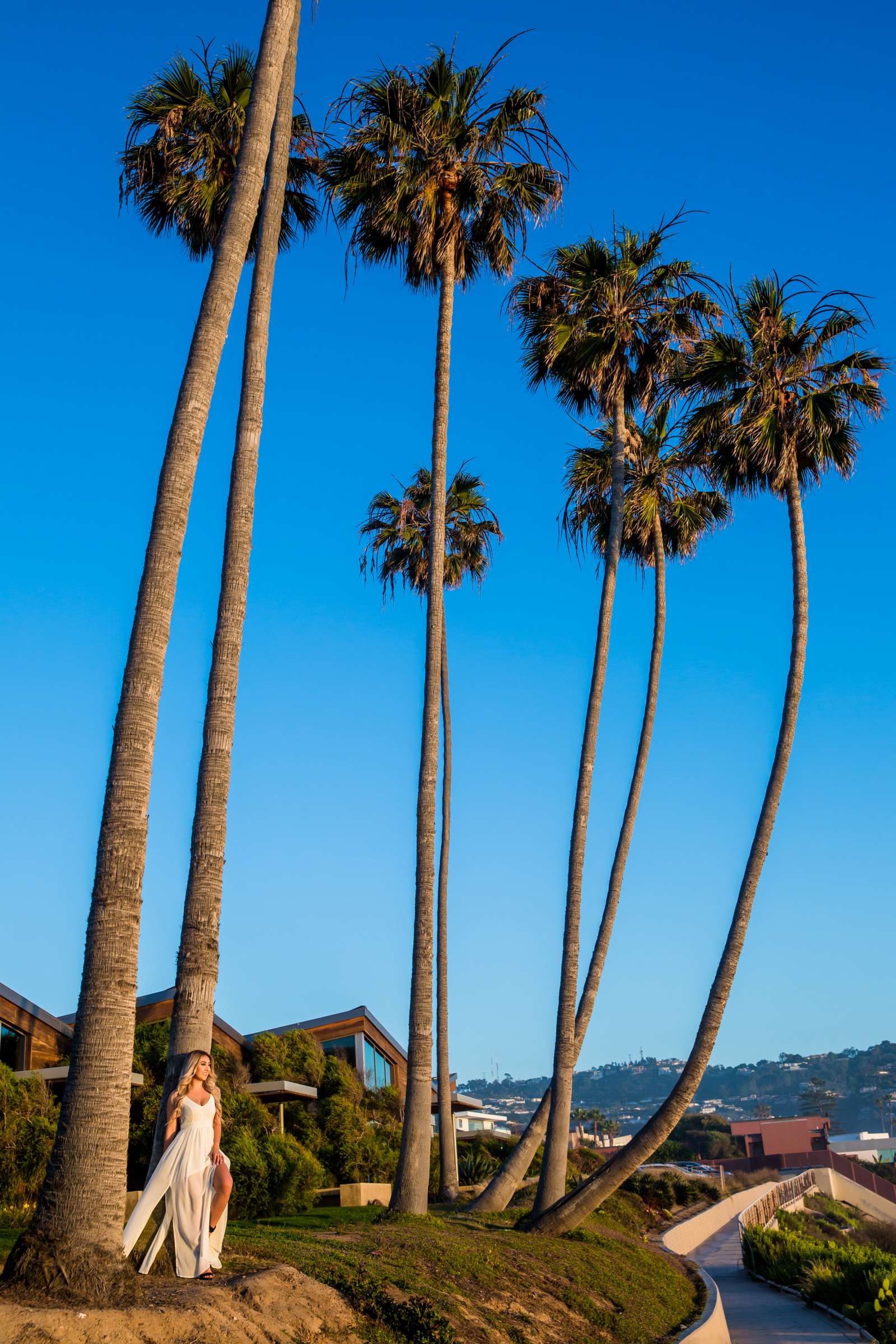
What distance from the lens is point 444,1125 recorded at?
85.2ft

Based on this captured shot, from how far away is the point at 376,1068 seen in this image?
129 feet

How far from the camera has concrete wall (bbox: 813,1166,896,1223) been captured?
52469 mm

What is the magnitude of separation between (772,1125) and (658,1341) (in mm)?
88357

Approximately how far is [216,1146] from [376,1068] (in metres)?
32.6

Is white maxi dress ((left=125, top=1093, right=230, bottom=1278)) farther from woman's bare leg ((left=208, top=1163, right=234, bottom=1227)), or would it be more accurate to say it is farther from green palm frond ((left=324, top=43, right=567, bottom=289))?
green palm frond ((left=324, top=43, right=567, bottom=289))

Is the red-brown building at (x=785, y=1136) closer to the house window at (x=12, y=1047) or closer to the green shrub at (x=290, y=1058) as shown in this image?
the green shrub at (x=290, y=1058)

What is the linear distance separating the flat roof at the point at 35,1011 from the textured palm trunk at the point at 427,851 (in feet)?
40.1

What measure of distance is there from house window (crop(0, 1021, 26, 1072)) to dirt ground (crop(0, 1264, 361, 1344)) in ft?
67.6

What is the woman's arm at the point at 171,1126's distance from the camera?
8.19m

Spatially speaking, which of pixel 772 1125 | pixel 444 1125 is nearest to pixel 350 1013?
pixel 444 1125

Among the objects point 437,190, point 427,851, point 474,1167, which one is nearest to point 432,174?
point 437,190

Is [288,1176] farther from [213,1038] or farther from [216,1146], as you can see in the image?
[216,1146]

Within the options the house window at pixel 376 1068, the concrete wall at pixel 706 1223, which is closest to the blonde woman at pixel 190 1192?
the concrete wall at pixel 706 1223

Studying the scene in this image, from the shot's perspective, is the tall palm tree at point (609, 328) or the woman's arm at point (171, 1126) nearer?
the woman's arm at point (171, 1126)
